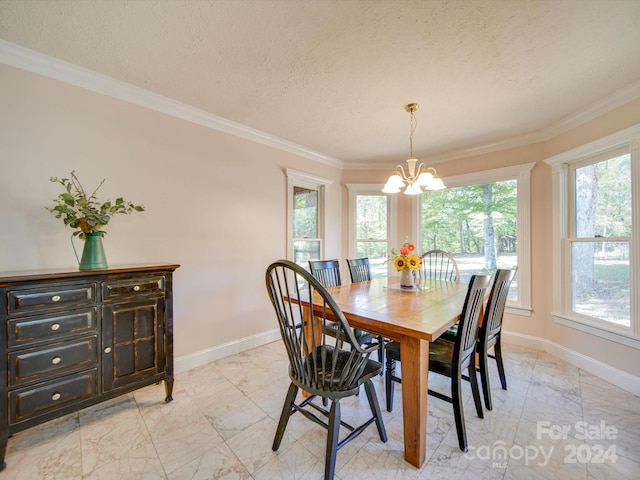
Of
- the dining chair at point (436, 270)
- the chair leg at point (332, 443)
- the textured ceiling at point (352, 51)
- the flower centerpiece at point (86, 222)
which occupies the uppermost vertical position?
the textured ceiling at point (352, 51)

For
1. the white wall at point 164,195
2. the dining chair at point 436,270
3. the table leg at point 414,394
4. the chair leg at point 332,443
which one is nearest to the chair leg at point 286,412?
the chair leg at point 332,443

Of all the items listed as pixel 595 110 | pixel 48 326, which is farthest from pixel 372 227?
pixel 48 326

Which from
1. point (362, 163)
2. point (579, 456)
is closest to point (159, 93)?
point (362, 163)

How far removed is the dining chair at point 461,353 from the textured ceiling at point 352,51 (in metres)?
1.47

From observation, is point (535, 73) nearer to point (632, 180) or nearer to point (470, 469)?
point (632, 180)

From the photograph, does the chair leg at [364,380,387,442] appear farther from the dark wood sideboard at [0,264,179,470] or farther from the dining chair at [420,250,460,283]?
the dining chair at [420,250,460,283]

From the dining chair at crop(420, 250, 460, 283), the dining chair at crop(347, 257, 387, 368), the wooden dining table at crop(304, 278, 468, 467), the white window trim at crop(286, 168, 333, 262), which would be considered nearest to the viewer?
the wooden dining table at crop(304, 278, 468, 467)

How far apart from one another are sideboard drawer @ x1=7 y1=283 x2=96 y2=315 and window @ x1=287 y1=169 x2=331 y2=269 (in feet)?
Result: 6.85

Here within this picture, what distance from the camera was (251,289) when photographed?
10.1 feet

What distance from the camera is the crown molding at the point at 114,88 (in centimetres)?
179

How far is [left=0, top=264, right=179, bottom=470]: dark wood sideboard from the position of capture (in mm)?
1468

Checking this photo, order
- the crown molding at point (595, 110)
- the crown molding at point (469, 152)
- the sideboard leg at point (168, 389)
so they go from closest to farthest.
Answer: the sideboard leg at point (168, 389)
the crown molding at point (595, 110)
the crown molding at point (469, 152)

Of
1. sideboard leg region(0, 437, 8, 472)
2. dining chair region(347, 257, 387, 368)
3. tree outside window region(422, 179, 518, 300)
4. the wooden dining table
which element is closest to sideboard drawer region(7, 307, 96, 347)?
sideboard leg region(0, 437, 8, 472)

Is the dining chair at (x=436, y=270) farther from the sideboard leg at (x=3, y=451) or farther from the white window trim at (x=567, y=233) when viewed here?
the sideboard leg at (x=3, y=451)
